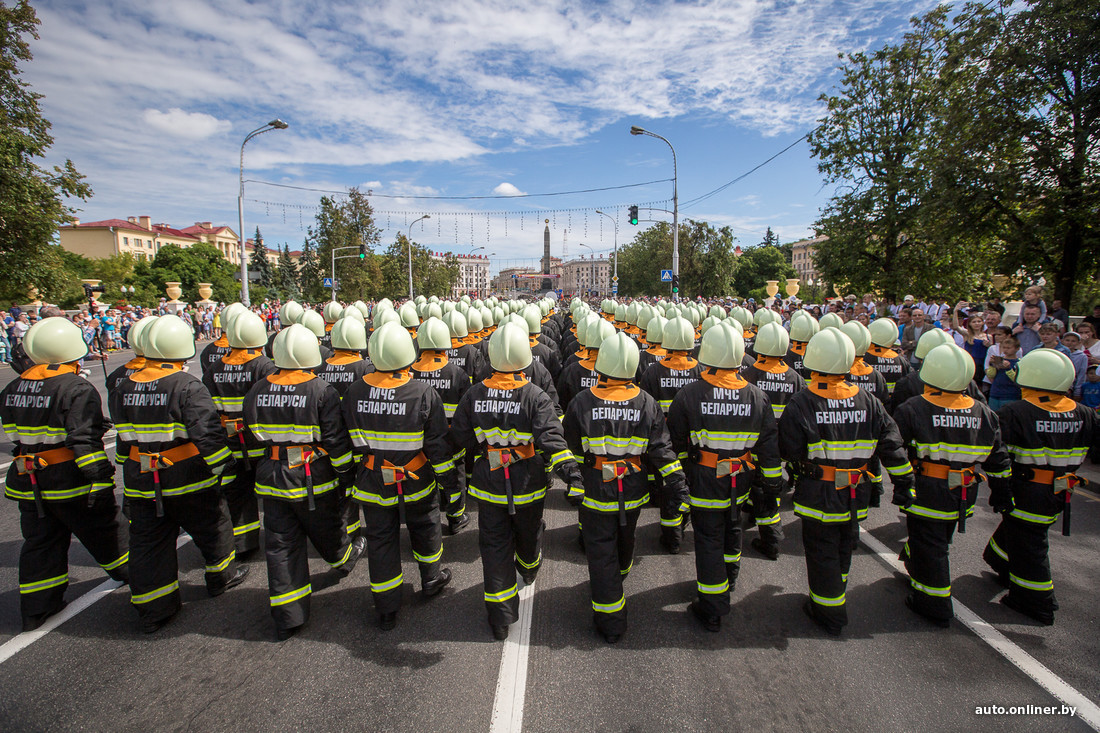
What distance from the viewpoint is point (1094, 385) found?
6730 mm

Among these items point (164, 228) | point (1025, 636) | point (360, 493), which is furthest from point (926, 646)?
point (164, 228)

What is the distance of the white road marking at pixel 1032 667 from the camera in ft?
9.52

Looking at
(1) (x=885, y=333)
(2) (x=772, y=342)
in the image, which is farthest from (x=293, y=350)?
(1) (x=885, y=333)

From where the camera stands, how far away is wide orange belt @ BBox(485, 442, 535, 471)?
360 cm

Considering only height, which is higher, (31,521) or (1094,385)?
(1094,385)

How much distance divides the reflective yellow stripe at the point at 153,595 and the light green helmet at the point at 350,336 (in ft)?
7.78

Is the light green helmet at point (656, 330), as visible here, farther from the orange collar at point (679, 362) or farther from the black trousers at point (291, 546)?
the black trousers at point (291, 546)

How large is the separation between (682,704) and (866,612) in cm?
190

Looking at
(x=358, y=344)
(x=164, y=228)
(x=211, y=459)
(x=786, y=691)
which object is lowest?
(x=786, y=691)

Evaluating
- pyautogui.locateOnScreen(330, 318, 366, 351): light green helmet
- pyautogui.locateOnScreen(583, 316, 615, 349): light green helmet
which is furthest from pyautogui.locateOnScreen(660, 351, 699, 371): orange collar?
pyautogui.locateOnScreen(330, 318, 366, 351): light green helmet

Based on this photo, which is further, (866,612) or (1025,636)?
(866,612)

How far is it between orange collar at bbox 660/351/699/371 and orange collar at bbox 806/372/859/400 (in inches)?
64.3

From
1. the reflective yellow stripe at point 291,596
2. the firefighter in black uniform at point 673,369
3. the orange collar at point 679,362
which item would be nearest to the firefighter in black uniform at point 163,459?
the reflective yellow stripe at point 291,596

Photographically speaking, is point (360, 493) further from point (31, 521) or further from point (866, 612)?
point (866, 612)
